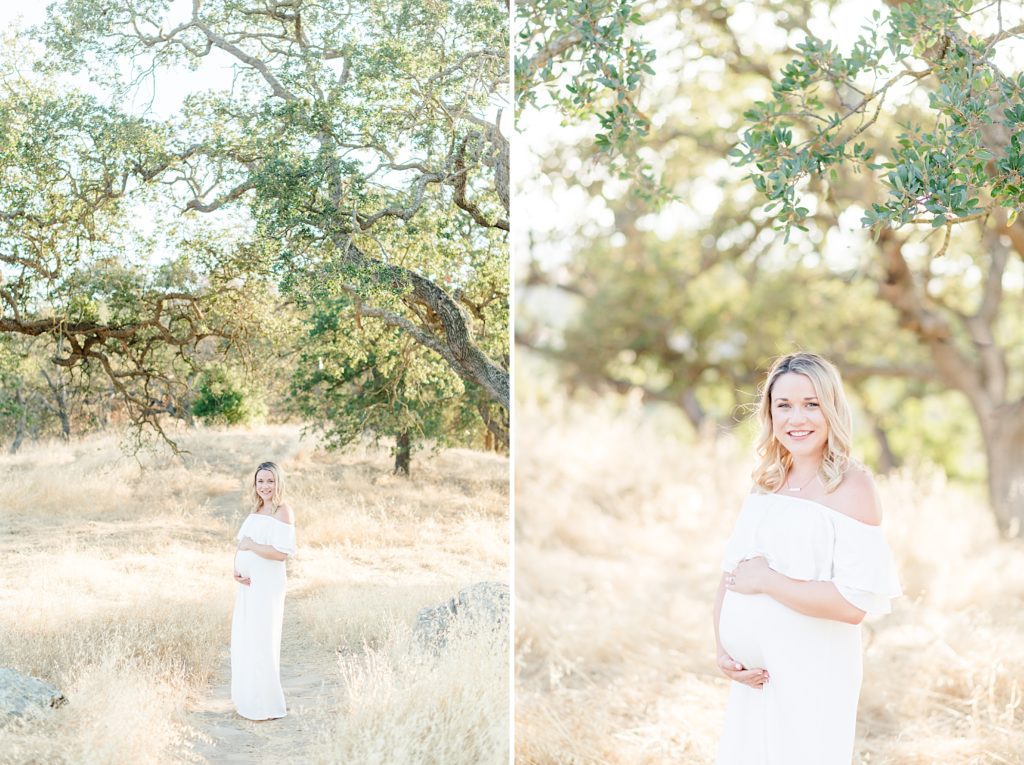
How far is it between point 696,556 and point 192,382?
14.0 feet

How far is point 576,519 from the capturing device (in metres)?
6.58

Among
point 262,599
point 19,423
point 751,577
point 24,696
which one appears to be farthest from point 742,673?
point 19,423

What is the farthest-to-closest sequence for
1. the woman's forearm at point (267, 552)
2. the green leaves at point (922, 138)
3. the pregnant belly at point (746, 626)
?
the woman's forearm at point (267, 552)
the green leaves at point (922, 138)
the pregnant belly at point (746, 626)

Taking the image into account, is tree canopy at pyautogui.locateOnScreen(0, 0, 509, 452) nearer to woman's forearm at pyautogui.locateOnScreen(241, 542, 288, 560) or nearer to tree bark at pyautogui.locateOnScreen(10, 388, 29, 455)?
tree bark at pyautogui.locateOnScreen(10, 388, 29, 455)

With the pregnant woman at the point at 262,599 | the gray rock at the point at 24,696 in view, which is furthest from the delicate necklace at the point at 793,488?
the gray rock at the point at 24,696

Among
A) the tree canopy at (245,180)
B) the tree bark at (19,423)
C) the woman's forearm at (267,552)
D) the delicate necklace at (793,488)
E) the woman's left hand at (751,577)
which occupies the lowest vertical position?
the woman's forearm at (267,552)

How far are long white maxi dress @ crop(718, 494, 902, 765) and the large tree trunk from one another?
17.8ft

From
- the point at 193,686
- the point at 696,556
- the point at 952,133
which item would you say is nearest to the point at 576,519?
the point at 696,556

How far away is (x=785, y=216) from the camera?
2.55 metres

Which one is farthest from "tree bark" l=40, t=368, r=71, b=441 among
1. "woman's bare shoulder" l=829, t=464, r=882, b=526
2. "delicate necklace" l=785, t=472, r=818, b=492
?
"woman's bare shoulder" l=829, t=464, r=882, b=526

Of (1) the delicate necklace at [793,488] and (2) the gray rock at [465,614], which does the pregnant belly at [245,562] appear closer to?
(2) the gray rock at [465,614]

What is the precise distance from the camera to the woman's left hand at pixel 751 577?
215cm

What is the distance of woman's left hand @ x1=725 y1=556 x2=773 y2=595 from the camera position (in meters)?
2.15

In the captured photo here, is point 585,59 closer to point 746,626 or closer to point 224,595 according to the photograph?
point 746,626
